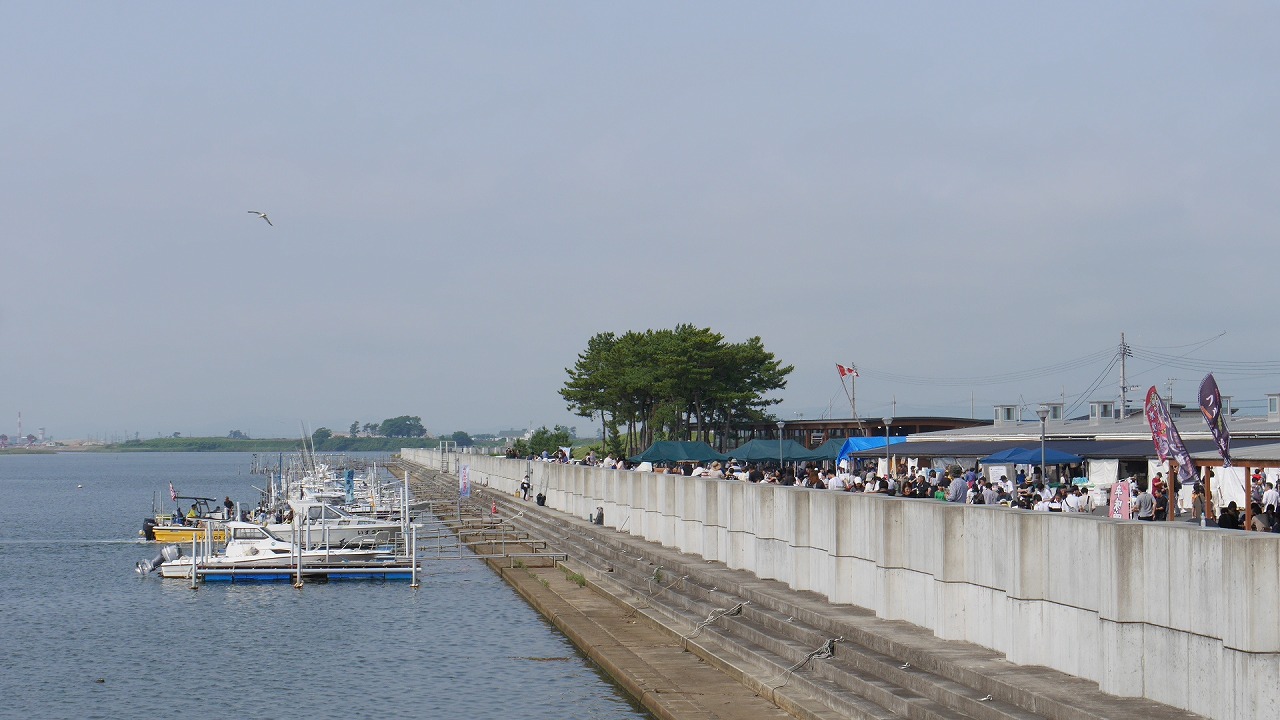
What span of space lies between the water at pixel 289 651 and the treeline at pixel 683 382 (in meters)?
40.2

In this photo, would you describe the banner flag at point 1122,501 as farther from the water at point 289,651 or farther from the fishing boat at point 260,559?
the fishing boat at point 260,559

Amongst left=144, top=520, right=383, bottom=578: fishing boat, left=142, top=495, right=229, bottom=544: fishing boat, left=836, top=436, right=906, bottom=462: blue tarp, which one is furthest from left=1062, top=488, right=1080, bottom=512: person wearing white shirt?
left=142, top=495, right=229, bottom=544: fishing boat

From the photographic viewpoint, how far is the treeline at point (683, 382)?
7931 cm

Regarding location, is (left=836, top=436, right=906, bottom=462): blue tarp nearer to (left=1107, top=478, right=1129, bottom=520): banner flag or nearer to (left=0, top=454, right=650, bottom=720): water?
(left=0, top=454, right=650, bottom=720): water

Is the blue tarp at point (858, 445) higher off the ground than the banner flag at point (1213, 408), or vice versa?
the banner flag at point (1213, 408)

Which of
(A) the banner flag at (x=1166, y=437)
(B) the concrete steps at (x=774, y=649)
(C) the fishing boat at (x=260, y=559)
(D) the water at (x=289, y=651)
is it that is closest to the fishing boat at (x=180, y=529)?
(D) the water at (x=289, y=651)

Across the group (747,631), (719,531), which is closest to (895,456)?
(719,531)

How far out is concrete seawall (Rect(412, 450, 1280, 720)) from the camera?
9195 millimetres

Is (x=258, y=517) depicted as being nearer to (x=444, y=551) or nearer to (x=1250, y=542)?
(x=444, y=551)

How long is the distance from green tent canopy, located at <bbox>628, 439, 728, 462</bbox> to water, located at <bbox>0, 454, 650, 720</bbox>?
24.2ft

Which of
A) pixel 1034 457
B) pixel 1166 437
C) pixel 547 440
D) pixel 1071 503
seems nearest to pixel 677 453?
pixel 1034 457

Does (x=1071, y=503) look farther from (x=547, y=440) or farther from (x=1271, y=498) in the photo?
(x=547, y=440)

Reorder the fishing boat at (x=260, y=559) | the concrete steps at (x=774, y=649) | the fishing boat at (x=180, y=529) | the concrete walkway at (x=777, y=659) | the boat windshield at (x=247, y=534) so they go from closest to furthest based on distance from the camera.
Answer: the concrete walkway at (x=777, y=659)
the concrete steps at (x=774, y=649)
the fishing boat at (x=260, y=559)
the boat windshield at (x=247, y=534)
the fishing boat at (x=180, y=529)

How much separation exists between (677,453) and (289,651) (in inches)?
780
